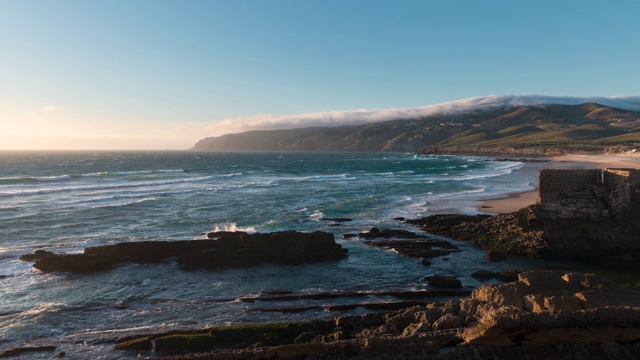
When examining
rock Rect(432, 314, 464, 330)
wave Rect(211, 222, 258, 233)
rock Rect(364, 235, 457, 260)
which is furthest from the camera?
wave Rect(211, 222, 258, 233)

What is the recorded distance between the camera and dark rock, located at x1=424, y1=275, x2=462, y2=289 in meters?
19.6

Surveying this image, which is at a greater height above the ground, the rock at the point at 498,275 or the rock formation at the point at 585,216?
the rock formation at the point at 585,216

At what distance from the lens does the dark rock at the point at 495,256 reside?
78.1 feet

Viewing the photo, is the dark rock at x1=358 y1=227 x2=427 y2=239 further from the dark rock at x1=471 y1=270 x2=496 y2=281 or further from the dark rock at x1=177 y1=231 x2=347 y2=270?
the dark rock at x1=471 y1=270 x2=496 y2=281

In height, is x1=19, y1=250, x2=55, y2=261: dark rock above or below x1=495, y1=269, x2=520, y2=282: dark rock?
above

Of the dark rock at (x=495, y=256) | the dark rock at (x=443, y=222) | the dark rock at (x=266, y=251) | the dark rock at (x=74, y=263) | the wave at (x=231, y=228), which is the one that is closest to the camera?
the dark rock at (x=74, y=263)

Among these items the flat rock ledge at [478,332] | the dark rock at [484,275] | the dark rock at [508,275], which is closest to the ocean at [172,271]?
the dark rock at [484,275]

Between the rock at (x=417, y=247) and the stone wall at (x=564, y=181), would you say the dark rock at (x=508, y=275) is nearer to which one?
the rock at (x=417, y=247)

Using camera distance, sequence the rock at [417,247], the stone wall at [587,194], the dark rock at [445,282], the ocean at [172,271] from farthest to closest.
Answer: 1. the rock at [417,247]
2. the stone wall at [587,194]
3. the dark rock at [445,282]
4. the ocean at [172,271]

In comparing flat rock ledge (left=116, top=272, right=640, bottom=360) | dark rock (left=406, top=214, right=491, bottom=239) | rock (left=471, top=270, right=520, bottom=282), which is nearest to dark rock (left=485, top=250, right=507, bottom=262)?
rock (left=471, top=270, right=520, bottom=282)

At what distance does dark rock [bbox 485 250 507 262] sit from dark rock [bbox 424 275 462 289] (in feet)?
16.8

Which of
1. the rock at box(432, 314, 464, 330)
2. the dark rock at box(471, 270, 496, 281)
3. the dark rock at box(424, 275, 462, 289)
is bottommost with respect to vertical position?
the dark rock at box(471, 270, 496, 281)

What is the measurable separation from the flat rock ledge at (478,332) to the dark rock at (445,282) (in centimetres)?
600

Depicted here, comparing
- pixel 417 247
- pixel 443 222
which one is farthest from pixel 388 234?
pixel 443 222
